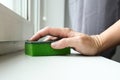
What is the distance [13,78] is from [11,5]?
763mm

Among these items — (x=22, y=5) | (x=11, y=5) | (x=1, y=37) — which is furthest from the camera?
(x=22, y=5)

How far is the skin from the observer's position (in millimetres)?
584

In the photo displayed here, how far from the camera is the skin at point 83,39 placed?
58 cm

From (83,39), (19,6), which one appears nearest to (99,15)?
(19,6)

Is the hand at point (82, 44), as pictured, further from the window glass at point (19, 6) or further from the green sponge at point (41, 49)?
the window glass at point (19, 6)

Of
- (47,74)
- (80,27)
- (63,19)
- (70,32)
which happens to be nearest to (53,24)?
(63,19)

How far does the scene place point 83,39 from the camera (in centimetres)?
59

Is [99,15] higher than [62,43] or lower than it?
higher

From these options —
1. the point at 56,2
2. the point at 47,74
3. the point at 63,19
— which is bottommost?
the point at 47,74

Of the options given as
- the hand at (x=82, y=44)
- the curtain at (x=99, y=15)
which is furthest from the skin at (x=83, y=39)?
the curtain at (x=99, y=15)

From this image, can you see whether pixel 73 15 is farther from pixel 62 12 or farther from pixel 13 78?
pixel 13 78

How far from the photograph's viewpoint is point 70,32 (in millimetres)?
680

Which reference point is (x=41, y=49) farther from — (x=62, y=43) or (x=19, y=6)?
(x=19, y=6)

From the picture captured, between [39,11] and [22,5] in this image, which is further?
[39,11]
